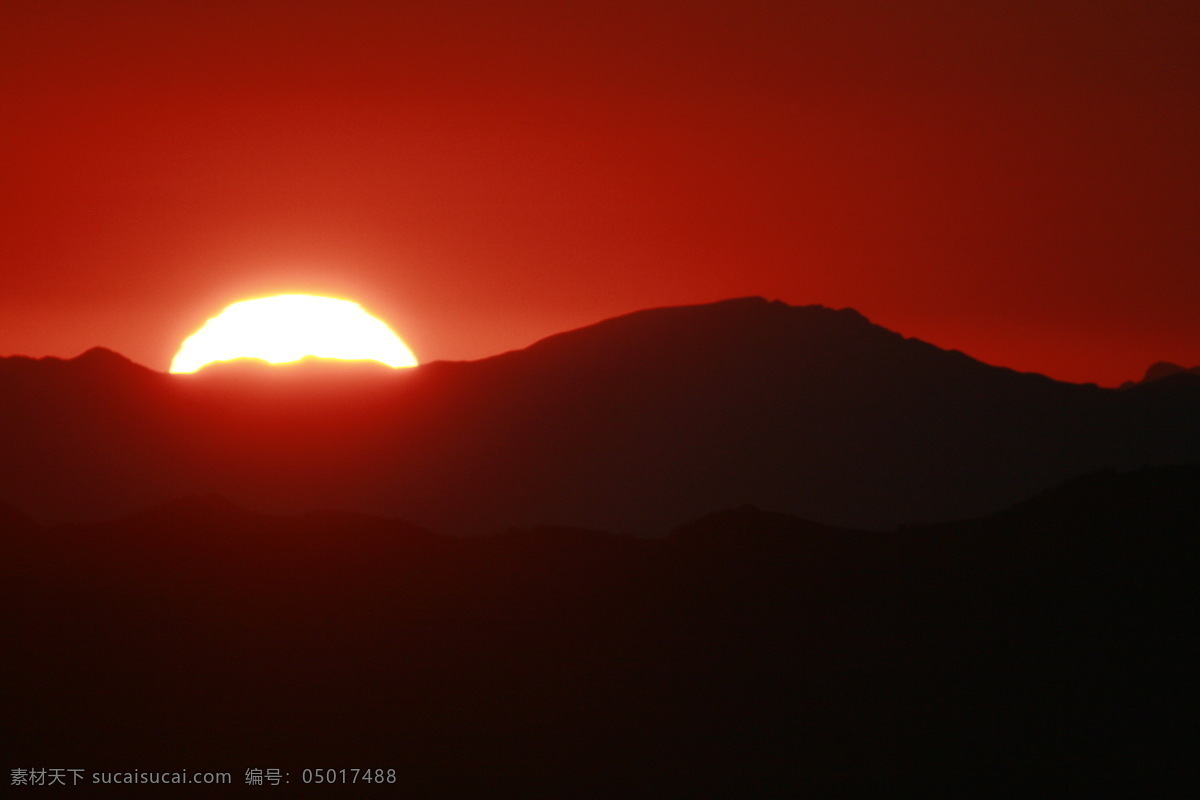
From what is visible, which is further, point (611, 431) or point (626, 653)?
point (611, 431)

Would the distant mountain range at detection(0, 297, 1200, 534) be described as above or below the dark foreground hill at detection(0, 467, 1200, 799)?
above

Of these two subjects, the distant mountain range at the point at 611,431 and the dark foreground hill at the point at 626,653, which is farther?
the distant mountain range at the point at 611,431

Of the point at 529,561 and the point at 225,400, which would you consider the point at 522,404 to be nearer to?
the point at 225,400

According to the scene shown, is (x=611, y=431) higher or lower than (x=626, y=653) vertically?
higher

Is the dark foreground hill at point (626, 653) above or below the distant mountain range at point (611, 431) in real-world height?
below

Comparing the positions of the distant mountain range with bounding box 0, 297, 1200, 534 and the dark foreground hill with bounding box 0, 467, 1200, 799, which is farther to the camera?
the distant mountain range with bounding box 0, 297, 1200, 534
